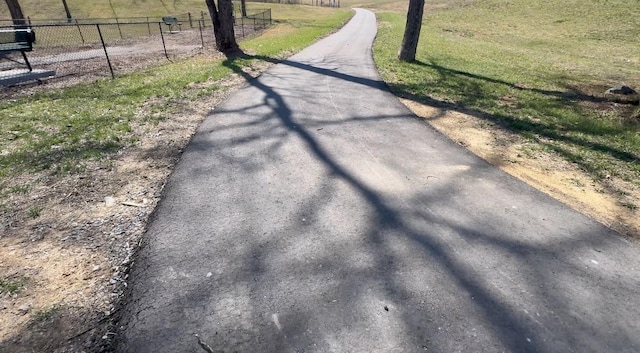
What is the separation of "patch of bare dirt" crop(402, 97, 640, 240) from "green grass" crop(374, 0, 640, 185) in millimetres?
342

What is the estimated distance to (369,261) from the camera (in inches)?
139

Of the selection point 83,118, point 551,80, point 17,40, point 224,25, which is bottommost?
point 551,80

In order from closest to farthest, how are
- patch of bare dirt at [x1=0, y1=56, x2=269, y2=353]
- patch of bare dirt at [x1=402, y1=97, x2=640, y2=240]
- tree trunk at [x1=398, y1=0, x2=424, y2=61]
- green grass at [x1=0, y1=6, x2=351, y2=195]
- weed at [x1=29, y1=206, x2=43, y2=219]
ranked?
patch of bare dirt at [x1=0, y1=56, x2=269, y2=353]
weed at [x1=29, y1=206, x2=43, y2=219]
patch of bare dirt at [x1=402, y1=97, x2=640, y2=240]
green grass at [x1=0, y1=6, x2=351, y2=195]
tree trunk at [x1=398, y1=0, x2=424, y2=61]

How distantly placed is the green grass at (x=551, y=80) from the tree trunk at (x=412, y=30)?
0.56 m

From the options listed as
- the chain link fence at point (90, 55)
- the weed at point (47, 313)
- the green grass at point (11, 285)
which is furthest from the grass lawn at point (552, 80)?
the chain link fence at point (90, 55)

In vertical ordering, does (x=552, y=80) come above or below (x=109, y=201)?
below

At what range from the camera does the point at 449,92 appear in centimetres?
1011

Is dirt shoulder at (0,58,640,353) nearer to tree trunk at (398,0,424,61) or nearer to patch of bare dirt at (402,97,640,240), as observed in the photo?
patch of bare dirt at (402,97,640,240)

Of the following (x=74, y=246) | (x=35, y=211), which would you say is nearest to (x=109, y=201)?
(x=35, y=211)

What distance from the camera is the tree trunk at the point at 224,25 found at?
15242mm

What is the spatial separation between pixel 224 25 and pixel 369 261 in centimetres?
1504

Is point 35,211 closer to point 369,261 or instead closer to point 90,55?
point 369,261

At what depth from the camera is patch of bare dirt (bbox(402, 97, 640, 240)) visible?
448cm

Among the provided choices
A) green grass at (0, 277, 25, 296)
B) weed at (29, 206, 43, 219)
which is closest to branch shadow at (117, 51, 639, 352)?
green grass at (0, 277, 25, 296)
